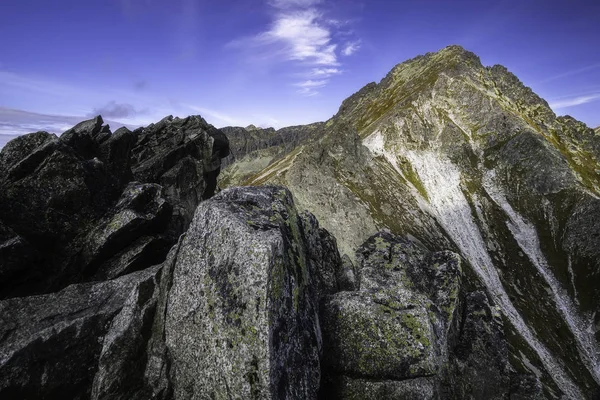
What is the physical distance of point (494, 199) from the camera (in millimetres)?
82562

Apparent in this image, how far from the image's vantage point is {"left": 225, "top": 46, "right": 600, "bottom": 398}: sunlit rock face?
59125 mm

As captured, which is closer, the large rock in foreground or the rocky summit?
the large rock in foreground

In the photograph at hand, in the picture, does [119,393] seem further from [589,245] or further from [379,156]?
[379,156]

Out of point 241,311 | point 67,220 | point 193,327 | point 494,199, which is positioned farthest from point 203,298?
point 494,199

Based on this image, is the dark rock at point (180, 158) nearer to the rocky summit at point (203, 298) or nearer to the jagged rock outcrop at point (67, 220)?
the rocky summit at point (203, 298)

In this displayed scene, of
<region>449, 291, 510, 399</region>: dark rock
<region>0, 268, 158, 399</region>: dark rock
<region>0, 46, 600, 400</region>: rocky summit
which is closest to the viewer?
<region>0, 46, 600, 400</region>: rocky summit

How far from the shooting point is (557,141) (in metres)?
96.8

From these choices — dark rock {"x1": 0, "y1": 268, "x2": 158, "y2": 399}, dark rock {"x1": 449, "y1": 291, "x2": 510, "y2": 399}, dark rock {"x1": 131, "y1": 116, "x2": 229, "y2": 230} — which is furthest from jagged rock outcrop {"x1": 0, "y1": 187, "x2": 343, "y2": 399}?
dark rock {"x1": 131, "y1": 116, "x2": 229, "y2": 230}

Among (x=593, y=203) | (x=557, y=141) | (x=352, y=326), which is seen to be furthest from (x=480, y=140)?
(x=352, y=326)

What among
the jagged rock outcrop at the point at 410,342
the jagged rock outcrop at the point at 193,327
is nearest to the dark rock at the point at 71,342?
the jagged rock outcrop at the point at 193,327

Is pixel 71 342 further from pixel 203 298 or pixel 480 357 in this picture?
pixel 480 357

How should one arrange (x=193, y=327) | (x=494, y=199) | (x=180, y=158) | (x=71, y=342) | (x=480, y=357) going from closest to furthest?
(x=193, y=327) < (x=71, y=342) < (x=480, y=357) < (x=180, y=158) < (x=494, y=199)

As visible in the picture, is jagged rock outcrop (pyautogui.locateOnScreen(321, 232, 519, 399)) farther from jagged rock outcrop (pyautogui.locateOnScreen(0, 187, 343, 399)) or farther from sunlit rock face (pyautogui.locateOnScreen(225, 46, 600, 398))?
sunlit rock face (pyautogui.locateOnScreen(225, 46, 600, 398))

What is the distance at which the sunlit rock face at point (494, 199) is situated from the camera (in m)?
59.1
